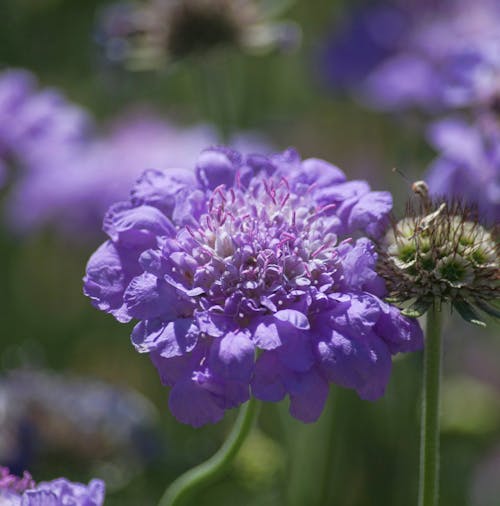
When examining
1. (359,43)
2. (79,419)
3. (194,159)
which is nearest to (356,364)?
(79,419)

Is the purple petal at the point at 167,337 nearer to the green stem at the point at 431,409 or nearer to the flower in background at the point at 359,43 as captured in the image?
the green stem at the point at 431,409

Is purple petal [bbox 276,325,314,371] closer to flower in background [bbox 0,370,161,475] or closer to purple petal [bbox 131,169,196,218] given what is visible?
purple petal [bbox 131,169,196,218]

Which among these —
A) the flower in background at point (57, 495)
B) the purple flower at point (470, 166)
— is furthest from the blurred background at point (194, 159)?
the flower in background at point (57, 495)

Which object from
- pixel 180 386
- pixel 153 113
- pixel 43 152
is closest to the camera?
pixel 180 386

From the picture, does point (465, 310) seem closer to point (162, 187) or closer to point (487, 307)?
point (487, 307)

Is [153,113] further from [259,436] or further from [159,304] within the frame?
[159,304]

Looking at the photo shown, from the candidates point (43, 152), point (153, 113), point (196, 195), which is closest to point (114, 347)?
point (43, 152)
